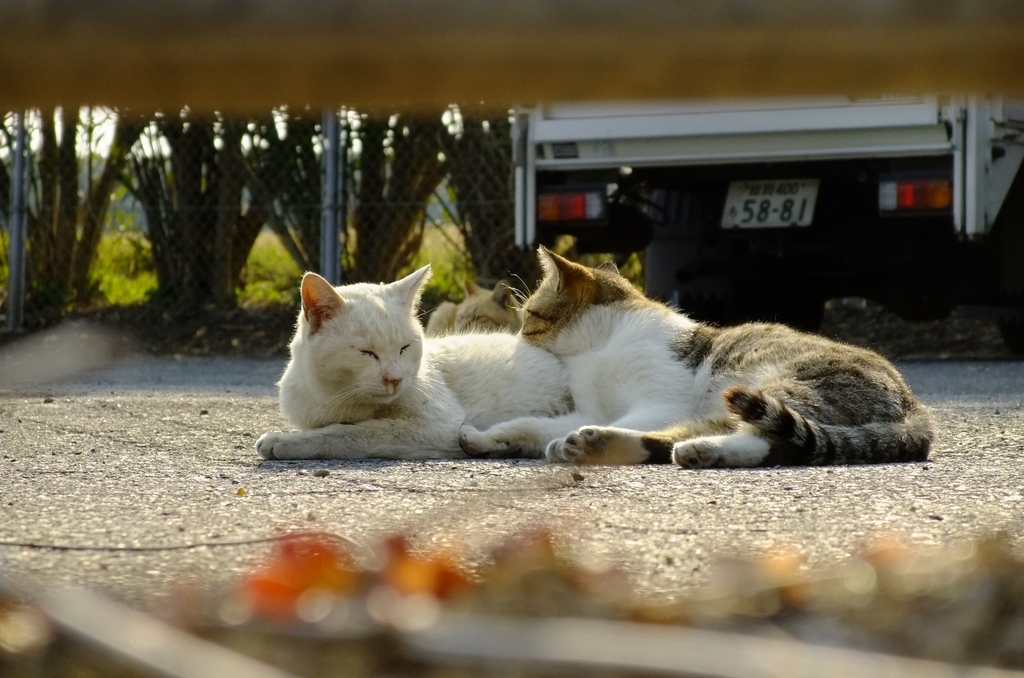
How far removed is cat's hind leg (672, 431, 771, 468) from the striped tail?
0.13ft

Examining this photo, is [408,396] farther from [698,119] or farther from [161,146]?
[161,146]

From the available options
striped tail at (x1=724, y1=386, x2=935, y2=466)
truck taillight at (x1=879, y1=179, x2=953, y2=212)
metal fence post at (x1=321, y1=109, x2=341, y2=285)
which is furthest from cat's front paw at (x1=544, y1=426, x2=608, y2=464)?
metal fence post at (x1=321, y1=109, x2=341, y2=285)

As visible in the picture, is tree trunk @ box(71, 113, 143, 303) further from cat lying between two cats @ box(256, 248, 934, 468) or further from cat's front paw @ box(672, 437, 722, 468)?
cat's front paw @ box(672, 437, 722, 468)

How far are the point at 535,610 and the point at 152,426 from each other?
3.88 m

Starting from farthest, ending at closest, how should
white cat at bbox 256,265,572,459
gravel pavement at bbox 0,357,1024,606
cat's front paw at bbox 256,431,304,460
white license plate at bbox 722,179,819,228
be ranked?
white license plate at bbox 722,179,819,228, white cat at bbox 256,265,572,459, cat's front paw at bbox 256,431,304,460, gravel pavement at bbox 0,357,1024,606

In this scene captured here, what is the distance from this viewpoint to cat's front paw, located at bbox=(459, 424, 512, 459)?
401 centimetres

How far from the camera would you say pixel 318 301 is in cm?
404

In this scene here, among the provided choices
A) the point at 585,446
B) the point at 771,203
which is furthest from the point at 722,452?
the point at 771,203

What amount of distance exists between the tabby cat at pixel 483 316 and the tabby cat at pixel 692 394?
6.59ft

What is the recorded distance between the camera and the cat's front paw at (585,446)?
3525mm

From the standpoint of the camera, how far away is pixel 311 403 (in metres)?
4.16

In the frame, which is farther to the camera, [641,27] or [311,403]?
[311,403]

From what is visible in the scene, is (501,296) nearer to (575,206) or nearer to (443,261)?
(575,206)

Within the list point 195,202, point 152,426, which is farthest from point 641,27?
point 195,202
